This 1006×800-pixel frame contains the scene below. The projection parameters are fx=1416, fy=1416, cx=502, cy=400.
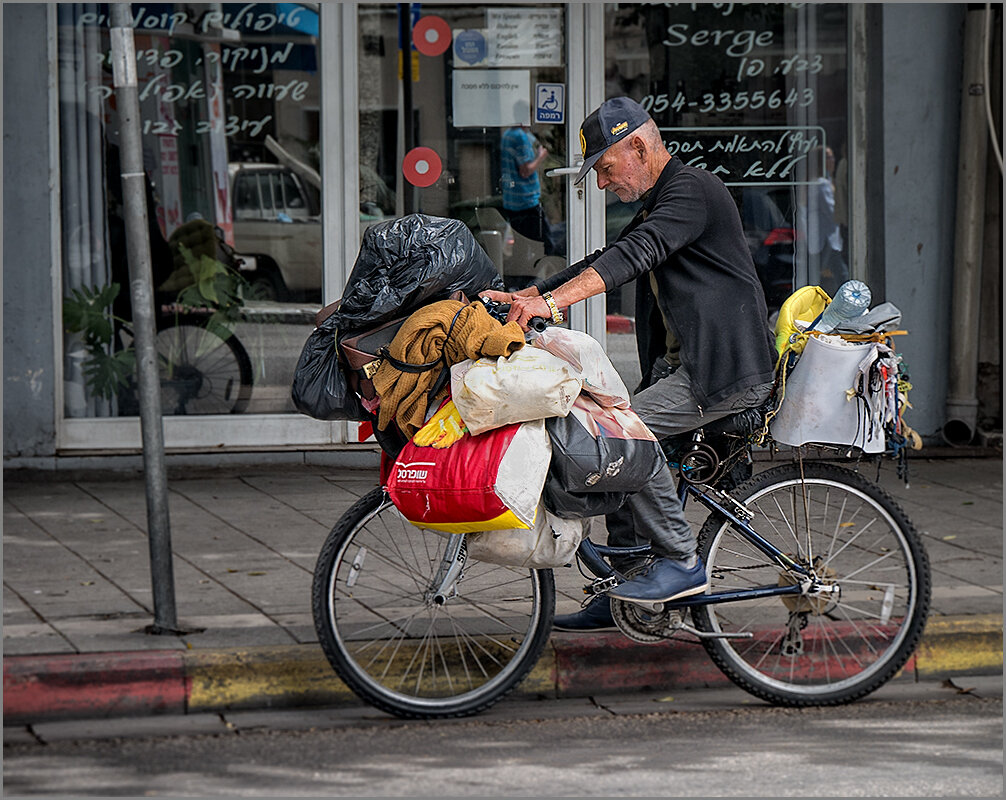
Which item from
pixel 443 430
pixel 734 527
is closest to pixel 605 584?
pixel 734 527

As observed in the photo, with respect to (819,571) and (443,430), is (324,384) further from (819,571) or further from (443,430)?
(819,571)

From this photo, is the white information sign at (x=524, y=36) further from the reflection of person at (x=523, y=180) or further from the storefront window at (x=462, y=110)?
the reflection of person at (x=523, y=180)

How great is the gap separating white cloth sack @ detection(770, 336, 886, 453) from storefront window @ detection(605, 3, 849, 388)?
437 centimetres

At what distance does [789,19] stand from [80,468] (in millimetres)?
5278

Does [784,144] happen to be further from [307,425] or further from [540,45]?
[307,425]

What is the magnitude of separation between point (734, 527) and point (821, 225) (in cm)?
488

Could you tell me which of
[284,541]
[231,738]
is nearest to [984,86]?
[284,541]

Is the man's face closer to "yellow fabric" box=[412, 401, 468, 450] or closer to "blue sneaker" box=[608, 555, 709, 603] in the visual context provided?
"yellow fabric" box=[412, 401, 468, 450]

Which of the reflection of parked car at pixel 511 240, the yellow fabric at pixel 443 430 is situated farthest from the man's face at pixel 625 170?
the reflection of parked car at pixel 511 240

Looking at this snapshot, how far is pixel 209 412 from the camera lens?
878cm

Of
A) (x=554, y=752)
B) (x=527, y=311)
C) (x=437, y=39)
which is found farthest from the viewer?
(x=437, y=39)

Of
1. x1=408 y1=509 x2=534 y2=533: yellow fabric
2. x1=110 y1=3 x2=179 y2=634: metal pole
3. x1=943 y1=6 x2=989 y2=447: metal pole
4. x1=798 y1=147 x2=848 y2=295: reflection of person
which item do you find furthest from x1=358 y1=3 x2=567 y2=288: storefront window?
x1=408 y1=509 x2=534 y2=533: yellow fabric

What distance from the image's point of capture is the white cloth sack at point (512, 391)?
167 inches

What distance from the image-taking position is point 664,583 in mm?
4707
